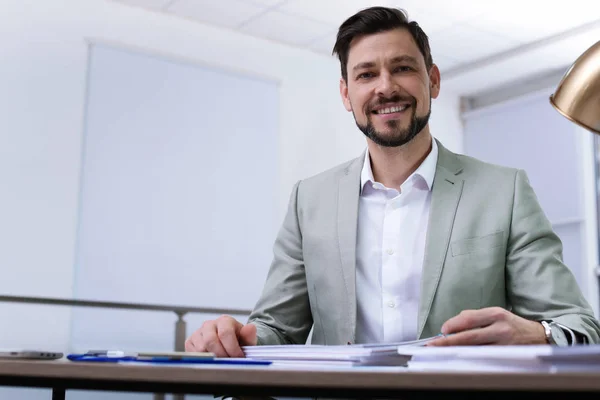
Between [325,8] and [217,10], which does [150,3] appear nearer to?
[217,10]

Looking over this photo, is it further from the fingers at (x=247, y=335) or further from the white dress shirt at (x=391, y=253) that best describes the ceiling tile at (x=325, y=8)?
the fingers at (x=247, y=335)

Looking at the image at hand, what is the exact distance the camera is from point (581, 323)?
122 cm

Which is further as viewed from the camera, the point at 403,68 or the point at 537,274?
the point at 403,68

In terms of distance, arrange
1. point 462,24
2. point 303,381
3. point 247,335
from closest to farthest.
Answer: point 303,381 < point 247,335 < point 462,24

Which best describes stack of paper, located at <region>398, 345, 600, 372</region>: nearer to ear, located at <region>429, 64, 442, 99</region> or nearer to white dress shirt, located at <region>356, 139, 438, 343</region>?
white dress shirt, located at <region>356, 139, 438, 343</region>

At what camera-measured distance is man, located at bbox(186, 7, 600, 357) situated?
1.44 meters

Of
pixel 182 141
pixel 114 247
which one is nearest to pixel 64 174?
pixel 114 247

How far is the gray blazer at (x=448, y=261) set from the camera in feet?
4.62

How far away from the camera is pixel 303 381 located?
582mm

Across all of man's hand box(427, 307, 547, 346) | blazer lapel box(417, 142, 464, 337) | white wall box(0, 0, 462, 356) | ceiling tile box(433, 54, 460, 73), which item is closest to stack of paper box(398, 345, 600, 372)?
man's hand box(427, 307, 547, 346)

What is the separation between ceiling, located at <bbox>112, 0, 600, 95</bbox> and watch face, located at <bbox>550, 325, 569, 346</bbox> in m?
3.80

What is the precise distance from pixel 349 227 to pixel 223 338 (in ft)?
1.97

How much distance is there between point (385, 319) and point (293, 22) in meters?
3.82

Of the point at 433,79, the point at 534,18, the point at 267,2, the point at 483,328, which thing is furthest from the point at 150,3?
the point at 483,328
